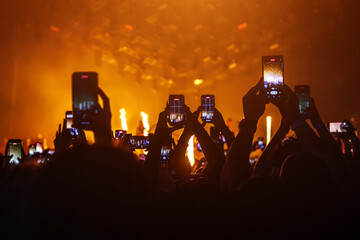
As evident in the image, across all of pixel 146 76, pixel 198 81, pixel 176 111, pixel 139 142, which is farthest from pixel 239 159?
pixel 146 76

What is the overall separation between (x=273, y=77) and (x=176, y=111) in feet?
2.93

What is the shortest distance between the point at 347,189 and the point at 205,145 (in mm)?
1200

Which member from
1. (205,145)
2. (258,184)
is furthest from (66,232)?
(205,145)

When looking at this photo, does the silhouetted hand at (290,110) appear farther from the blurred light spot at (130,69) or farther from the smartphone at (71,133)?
the blurred light spot at (130,69)

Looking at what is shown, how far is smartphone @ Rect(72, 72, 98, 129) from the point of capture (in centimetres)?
206

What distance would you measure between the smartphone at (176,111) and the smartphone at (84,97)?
1385 millimetres

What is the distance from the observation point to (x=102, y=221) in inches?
60.1

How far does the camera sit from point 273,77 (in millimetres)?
3004

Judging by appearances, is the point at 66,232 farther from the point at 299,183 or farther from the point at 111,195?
the point at 299,183

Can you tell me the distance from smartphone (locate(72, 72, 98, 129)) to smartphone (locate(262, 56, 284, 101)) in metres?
1.00

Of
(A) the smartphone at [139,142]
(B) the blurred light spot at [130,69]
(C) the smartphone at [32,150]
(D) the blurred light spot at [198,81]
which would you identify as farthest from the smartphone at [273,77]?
(B) the blurred light spot at [130,69]

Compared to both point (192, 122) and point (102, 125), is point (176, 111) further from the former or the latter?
point (102, 125)

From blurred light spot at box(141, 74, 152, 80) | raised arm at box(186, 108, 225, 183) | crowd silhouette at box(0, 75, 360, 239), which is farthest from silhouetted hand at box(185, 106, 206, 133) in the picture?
blurred light spot at box(141, 74, 152, 80)

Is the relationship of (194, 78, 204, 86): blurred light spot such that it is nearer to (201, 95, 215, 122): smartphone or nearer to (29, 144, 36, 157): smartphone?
(29, 144, 36, 157): smartphone
